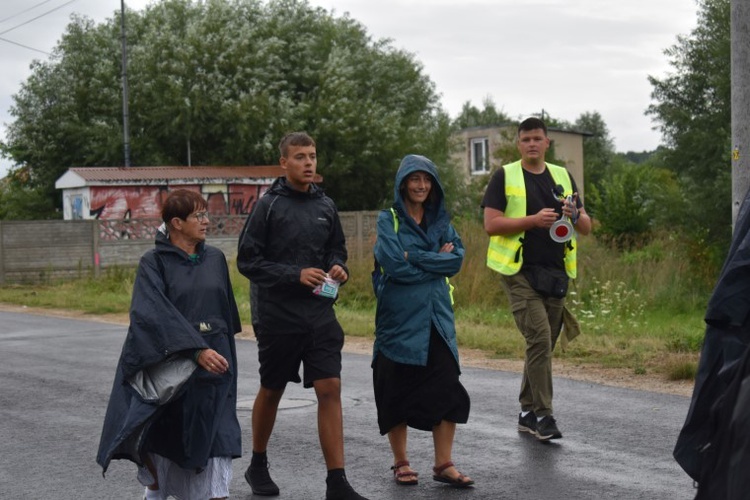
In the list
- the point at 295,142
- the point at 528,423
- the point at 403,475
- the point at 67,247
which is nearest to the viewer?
the point at 295,142

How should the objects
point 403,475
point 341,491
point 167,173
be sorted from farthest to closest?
point 167,173 < point 403,475 < point 341,491

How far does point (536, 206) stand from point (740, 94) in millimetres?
2583

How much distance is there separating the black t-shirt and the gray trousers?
18cm

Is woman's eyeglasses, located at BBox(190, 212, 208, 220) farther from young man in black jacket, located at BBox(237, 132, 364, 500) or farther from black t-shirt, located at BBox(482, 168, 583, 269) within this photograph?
black t-shirt, located at BBox(482, 168, 583, 269)

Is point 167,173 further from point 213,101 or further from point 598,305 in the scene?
point 598,305

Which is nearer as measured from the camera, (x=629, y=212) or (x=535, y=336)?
(x=535, y=336)

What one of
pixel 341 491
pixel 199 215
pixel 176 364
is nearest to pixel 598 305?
pixel 341 491

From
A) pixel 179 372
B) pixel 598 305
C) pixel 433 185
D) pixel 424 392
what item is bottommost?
pixel 598 305

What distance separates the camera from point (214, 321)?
19.8ft

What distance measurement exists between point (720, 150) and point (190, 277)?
18083 mm

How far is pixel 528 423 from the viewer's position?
840 cm

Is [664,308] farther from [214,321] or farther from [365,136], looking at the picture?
[365,136]

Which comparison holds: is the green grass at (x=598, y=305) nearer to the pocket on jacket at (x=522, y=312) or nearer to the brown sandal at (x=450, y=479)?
the pocket on jacket at (x=522, y=312)

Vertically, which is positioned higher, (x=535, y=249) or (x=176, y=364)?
(x=535, y=249)
